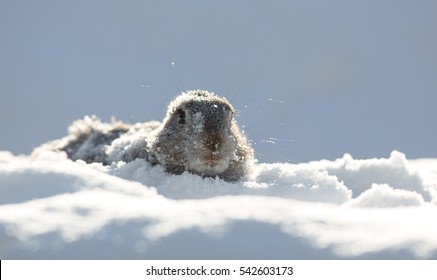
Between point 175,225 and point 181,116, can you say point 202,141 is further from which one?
point 175,225

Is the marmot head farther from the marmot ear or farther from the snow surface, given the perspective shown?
the snow surface

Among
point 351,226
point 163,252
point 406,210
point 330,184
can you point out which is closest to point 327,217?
point 351,226

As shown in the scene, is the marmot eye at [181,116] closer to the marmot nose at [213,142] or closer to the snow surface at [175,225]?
the marmot nose at [213,142]

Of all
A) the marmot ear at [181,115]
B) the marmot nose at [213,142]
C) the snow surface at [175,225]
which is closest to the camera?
the snow surface at [175,225]

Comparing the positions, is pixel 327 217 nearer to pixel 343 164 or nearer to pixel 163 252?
pixel 163 252

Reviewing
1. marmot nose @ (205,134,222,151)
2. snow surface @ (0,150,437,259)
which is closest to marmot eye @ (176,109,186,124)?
marmot nose @ (205,134,222,151)

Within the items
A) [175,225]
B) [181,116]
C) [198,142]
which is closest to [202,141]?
[198,142]

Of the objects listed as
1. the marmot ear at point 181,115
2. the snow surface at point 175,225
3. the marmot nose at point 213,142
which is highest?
the marmot ear at point 181,115

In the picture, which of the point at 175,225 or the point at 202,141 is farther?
the point at 202,141

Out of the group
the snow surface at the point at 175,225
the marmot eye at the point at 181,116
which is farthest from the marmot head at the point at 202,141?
the snow surface at the point at 175,225
